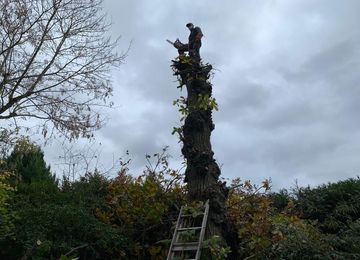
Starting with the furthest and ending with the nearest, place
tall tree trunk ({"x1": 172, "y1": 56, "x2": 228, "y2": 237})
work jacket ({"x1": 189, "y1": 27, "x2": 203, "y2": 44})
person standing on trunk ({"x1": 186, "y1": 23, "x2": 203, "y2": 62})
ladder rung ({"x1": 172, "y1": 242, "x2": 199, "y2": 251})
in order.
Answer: work jacket ({"x1": 189, "y1": 27, "x2": 203, "y2": 44}), person standing on trunk ({"x1": 186, "y1": 23, "x2": 203, "y2": 62}), tall tree trunk ({"x1": 172, "y1": 56, "x2": 228, "y2": 237}), ladder rung ({"x1": 172, "y1": 242, "x2": 199, "y2": 251})

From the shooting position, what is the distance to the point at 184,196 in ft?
30.0

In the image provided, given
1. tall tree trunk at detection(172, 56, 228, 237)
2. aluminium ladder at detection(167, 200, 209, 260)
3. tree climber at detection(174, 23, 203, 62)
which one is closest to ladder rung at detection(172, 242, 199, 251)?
aluminium ladder at detection(167, 200, 209, 260)

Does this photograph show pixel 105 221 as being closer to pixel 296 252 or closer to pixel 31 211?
pixel 31 211

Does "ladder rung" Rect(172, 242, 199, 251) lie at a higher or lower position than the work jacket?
lower

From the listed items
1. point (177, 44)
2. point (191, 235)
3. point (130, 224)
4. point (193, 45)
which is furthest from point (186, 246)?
point (177, 44)

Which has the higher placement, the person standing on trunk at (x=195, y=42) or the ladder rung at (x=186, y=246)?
the person standing on trunk at (x=195, y=42)

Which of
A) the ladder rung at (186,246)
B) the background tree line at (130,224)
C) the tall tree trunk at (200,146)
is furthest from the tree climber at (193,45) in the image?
the ladder rung at (186,246)

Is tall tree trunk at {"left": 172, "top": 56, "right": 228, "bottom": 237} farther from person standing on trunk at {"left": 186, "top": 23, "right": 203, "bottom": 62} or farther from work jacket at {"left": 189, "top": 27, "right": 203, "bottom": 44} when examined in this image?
work jacket at {"left": 189, "top": 27, "right": 203, "bottom": 44}

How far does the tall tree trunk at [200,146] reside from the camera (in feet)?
26.0

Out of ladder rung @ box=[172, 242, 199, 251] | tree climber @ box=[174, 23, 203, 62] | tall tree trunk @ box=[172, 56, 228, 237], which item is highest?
tree climber @ box=[174, 23, 203, 62]

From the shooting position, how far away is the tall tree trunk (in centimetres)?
791

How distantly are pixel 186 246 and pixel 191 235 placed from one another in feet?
0.63

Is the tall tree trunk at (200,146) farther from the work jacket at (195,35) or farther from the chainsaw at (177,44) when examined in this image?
the work jacket at (195,35)

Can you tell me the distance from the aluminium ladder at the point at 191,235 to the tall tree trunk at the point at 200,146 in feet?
0.71
